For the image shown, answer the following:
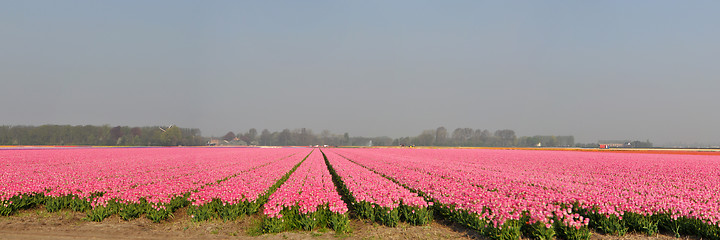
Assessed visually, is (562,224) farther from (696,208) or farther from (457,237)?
(696,208)

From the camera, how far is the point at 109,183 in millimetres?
13016

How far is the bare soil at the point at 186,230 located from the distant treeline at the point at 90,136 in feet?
429

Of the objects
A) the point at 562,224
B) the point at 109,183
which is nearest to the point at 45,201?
the point at 109,183

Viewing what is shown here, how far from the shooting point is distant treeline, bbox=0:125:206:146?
12425 cm

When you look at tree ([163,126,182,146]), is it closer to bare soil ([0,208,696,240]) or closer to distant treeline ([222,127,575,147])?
distant treeline ([222,127,575,147])

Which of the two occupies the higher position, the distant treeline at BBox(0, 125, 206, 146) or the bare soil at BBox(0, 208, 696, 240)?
the distant treeline at BBox(0, 125, 206, 146)

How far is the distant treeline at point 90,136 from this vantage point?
124250 mm

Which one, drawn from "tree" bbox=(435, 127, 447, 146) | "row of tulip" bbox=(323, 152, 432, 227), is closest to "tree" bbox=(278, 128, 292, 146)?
"tree" bbox=(435, 127, 447, 146)

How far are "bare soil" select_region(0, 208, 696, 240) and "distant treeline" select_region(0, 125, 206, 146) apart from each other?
130897 mm

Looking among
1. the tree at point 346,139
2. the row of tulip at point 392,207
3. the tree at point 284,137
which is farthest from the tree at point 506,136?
the row of tulip at point 392,207

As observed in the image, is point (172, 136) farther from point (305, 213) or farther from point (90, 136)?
point (305, 213)

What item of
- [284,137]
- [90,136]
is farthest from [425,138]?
[90,136]

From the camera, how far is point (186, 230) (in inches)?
355

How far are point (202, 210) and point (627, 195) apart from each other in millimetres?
11217
